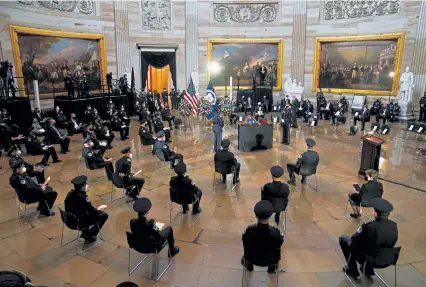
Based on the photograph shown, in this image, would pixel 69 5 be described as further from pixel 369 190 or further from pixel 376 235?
pixel 376 235

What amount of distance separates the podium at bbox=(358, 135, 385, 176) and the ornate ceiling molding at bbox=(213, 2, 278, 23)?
1774 cm

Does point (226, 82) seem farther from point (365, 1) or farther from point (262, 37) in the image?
point (365, 1)

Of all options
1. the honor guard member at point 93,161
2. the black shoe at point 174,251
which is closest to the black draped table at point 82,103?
the honor guard member at point 93,161

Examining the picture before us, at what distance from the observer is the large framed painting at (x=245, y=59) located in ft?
81.9

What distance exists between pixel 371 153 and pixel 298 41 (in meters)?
16.9

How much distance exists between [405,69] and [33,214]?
71.1 ft

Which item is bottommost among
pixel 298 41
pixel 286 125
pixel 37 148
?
Answer: pixel 37 148

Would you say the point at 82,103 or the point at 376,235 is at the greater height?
the point at 82,103

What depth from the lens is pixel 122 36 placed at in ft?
76.1

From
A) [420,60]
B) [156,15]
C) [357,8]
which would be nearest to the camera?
[420,60]

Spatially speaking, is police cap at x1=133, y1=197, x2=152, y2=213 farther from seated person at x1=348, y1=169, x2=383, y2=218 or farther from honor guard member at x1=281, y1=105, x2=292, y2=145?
honor guard member at x1=281, y1=105, x2=292, y2=145

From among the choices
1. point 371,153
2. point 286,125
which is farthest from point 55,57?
point 371,153

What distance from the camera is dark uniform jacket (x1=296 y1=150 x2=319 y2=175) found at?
8281 millimetres

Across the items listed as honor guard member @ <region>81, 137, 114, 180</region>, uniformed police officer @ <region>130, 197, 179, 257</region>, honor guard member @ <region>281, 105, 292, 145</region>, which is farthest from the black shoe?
honor guard member @ <region>281, 105, 292, 145</region>
